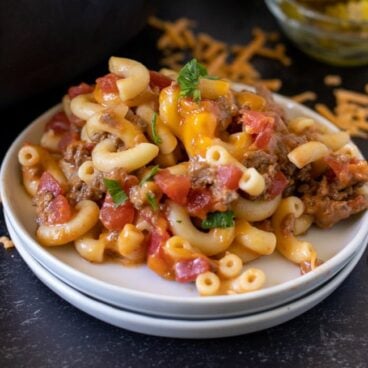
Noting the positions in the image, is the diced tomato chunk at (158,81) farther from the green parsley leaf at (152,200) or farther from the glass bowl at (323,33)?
the glass bowl at (323,33)

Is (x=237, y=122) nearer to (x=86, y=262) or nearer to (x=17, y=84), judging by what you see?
(x=86, y=262)

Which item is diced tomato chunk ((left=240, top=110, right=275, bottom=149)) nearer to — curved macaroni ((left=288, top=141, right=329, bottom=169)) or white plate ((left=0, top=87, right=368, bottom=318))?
curved macaroni ((left=288, top=141, right=329, bottom=169))

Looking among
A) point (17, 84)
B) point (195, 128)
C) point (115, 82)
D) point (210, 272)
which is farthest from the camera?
point (17, 84)

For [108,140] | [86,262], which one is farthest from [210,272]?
[108,140]

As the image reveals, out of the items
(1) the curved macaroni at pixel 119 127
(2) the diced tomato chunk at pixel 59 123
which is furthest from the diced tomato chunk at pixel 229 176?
(2) the diced tomato chunk at pixel 59 123

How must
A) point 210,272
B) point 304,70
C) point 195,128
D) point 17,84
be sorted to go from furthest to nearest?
point 304,70 < point 17,84 < point 195,128 < point 210,272

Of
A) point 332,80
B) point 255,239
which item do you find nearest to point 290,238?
point 255,239
